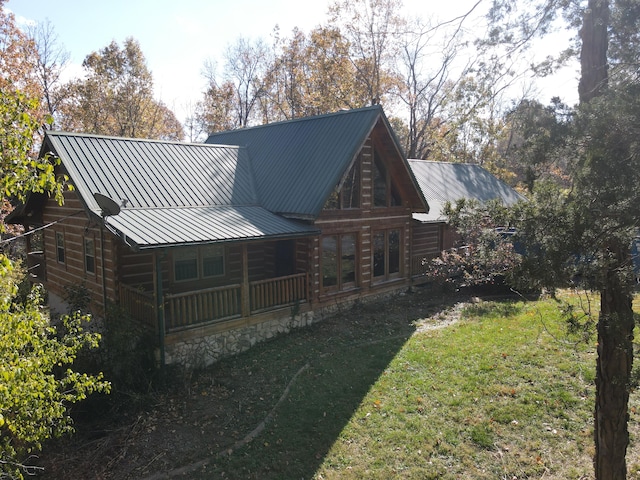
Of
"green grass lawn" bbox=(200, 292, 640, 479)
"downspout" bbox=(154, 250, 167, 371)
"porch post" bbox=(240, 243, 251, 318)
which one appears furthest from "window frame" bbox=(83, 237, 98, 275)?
"green grass lawn" bbox=(200, 292, 640, 479)

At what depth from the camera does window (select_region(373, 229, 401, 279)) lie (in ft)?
60.8

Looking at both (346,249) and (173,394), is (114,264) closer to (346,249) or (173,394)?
(173,394)

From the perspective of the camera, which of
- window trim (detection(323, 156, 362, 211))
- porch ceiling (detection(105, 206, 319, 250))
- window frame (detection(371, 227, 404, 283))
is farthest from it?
window frame (detection(371, 227, 404, 283))

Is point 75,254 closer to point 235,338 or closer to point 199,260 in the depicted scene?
point 199,260

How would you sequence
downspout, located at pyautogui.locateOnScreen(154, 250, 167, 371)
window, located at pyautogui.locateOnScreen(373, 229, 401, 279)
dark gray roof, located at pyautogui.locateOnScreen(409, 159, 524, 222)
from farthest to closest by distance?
dark gray roof, located at pyautogui.locateOnScreen(409, 159, 524, 222), window, located at pyautogui.locateOnScreen(373, 229, 401, 279), downspout, located at pyautogui.locateOnScreen(154, 250, 167, 371)

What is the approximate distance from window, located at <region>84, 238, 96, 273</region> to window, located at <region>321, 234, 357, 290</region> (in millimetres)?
7351

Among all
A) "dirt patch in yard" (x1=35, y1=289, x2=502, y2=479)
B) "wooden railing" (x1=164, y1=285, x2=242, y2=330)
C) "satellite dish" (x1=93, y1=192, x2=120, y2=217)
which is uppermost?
"satellite dish" (x1=93, y1=192, x2=120, y2=217)

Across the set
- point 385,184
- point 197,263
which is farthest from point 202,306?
point 385,184

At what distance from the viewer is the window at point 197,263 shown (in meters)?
14.6

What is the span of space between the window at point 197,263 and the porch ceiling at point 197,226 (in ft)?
4.55

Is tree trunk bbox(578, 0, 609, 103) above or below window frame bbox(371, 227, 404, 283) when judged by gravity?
above

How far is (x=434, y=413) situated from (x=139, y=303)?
25.9 ft

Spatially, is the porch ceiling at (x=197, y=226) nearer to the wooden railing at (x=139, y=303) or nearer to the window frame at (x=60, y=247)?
the wooden railing at (x=139, y=303)

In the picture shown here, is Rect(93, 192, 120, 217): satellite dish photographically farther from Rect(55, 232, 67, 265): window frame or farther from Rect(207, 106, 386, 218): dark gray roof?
Rect(55, 232, 67, 265): window frame
